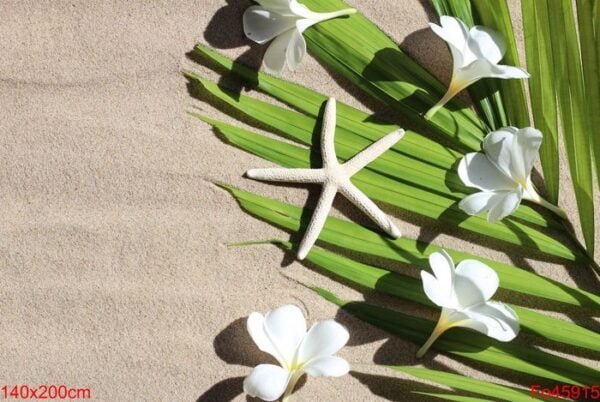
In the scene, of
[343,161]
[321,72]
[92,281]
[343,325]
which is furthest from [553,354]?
[92,281]

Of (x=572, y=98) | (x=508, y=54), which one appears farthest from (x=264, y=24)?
(x=572, y=98)

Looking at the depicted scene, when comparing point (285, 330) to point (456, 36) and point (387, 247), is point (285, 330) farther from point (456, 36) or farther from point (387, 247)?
point (456, 36)

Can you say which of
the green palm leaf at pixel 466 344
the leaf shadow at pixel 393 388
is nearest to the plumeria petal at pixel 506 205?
the green palm leaf at pixel 466 344

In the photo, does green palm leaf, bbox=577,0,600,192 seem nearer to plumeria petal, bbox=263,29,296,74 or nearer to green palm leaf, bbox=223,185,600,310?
green palm leaf, bbox=223,185,600,310

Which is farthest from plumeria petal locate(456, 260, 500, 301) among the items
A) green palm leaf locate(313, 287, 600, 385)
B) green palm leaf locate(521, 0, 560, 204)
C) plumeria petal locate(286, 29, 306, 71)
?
plumeria petal locate(286, 29, 306, 71)

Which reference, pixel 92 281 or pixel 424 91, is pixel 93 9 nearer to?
pixel 92 281

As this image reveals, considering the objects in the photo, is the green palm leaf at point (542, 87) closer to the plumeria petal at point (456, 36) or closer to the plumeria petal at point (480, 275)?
the plumeria petal at point (456, 36)

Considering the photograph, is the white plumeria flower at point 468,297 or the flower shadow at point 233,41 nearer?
the white plumeria flower at point 468,297
